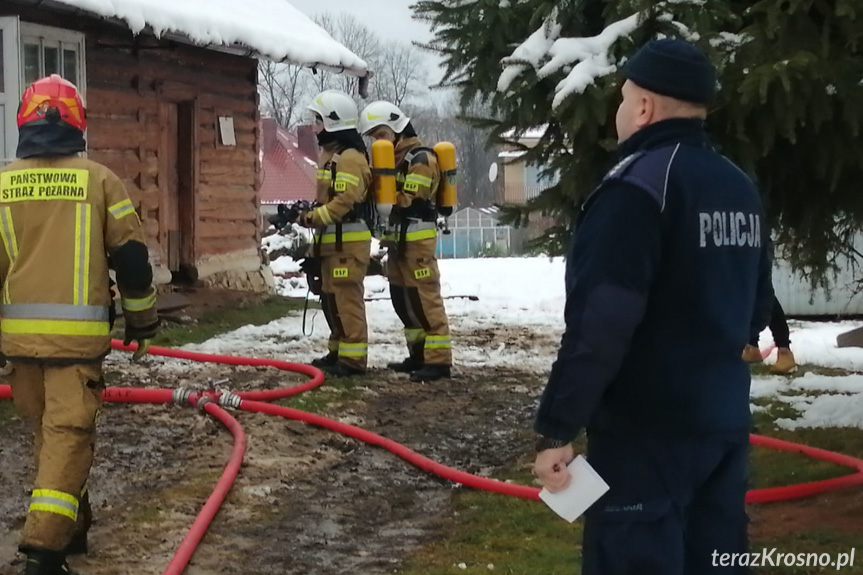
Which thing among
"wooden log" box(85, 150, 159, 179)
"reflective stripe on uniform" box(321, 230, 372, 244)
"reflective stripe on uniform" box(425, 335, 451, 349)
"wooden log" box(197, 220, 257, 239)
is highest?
"wooden log" box(85, 150, 159, 179)

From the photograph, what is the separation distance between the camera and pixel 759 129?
442cm

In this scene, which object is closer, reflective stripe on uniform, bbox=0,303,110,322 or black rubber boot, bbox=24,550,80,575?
black rubber boot, bbox=24,550,80,575

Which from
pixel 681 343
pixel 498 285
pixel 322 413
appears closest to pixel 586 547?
pixel 681 343

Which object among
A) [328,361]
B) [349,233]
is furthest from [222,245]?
[349,233]

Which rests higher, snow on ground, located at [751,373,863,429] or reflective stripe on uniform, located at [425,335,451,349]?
reflective stripe on uniform, located at [425,335,451,349]

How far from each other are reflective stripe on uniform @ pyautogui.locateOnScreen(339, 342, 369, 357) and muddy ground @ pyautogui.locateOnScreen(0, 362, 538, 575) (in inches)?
13.5

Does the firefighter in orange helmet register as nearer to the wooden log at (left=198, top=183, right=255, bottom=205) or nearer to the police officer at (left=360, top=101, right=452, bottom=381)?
the police officer at (left=360, top=101, right=452, bottom=381)

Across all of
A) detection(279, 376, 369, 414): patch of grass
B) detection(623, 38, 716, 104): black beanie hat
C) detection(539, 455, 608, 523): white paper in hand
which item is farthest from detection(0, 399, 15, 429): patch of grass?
detection(623, 38, 716, 104): black beanie hat

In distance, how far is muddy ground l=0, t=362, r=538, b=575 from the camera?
4.34 metres

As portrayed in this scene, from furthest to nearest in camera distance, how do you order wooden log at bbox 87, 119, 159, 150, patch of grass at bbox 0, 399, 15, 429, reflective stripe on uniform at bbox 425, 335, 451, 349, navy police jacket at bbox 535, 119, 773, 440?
wooden log at bbox 87, 119, 159, 150 → reflective stripe on uniform at bbox 425, 335, 451, 349 → patch of grass at bbox 0, 399, 15, 429 → navy police jacket at bbox 535, 119, 773, 440

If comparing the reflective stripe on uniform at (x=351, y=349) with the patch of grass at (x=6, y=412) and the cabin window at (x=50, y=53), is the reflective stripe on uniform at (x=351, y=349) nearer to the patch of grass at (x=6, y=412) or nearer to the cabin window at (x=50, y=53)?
the patch of grass at (x=6, y=412)

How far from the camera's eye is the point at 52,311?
3.96m

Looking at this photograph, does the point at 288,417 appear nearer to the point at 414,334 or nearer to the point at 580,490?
the point at 414,334

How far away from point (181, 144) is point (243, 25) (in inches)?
66.2
